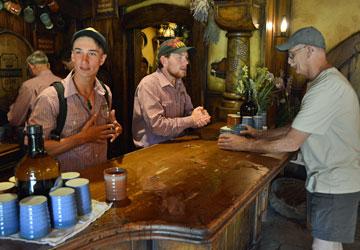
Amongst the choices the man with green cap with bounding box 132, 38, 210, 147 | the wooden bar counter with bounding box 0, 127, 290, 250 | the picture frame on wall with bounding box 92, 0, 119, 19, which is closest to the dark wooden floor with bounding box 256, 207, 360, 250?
the wooden bar counter with bounding box 0, 127, 290, 250

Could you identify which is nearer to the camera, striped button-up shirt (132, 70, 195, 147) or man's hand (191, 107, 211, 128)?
striped button-up shirt (132, 70, 195, 147)

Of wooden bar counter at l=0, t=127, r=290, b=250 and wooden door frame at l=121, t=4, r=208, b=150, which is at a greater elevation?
wooden door frame at l=121, t=4, r=208, b=150

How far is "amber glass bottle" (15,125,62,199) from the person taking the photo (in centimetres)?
114

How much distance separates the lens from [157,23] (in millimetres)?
4742

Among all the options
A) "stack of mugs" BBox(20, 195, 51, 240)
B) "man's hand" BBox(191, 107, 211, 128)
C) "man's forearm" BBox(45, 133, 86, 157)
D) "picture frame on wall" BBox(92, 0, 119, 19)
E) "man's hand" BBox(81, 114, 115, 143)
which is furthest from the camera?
"picture frame on wall" BBox(92, 0, 119, 19)

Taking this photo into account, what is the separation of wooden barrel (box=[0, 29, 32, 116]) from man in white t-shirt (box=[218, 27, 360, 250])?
3901 mm

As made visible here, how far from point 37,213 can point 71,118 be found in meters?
1.02

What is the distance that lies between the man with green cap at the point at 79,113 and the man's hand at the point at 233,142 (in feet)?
2.52

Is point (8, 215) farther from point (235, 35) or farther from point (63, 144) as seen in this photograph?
point (235, 35)

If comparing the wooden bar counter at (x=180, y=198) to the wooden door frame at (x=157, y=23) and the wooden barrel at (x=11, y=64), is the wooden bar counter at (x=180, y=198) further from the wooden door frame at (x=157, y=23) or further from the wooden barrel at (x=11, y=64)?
the wooden barrel at (x=11, y=64)

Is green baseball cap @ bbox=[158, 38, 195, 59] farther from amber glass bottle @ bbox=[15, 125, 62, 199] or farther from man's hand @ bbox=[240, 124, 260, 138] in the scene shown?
amber glass bottle @ bbox=[15, 125, 62, 199]

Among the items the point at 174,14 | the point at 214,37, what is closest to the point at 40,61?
the point at 174,14

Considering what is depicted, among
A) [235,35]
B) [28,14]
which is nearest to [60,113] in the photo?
[235,35]

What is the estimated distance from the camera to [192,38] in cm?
442
